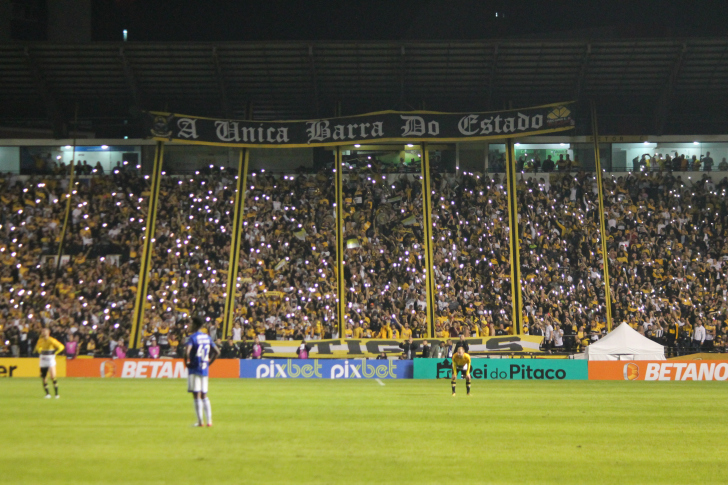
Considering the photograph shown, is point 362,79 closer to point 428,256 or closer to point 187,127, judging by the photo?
point 187,127

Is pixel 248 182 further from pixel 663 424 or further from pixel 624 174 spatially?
pixel 663 424

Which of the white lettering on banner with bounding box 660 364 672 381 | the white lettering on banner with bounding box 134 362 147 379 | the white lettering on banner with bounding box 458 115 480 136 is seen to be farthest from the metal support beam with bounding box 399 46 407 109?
the white lettering on banner with bounding box 134 362 147 379

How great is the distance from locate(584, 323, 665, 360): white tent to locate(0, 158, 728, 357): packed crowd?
2.29 metres

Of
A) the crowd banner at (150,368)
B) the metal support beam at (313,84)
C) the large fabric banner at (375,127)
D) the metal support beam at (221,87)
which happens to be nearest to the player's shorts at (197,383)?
the crowd banner at (150,368)

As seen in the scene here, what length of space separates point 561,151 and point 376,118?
504 inches

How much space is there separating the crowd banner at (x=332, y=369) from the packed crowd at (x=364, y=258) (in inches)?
81.0

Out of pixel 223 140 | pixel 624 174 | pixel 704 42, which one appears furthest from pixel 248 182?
pixel 704 42

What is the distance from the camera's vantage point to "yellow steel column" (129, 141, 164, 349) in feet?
110

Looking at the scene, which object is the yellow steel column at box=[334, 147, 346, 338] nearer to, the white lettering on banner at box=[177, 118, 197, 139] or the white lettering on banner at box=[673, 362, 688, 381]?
the white lettering on banner at box=[177, 118, 197, 139]

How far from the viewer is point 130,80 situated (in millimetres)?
38344

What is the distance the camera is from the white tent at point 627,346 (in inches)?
1211

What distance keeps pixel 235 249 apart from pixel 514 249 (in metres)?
13.2

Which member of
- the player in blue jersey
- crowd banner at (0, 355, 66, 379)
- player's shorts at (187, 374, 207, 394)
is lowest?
crowd banner at (0, 355, 66, 379)

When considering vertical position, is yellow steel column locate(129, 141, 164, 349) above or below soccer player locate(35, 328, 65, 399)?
above
